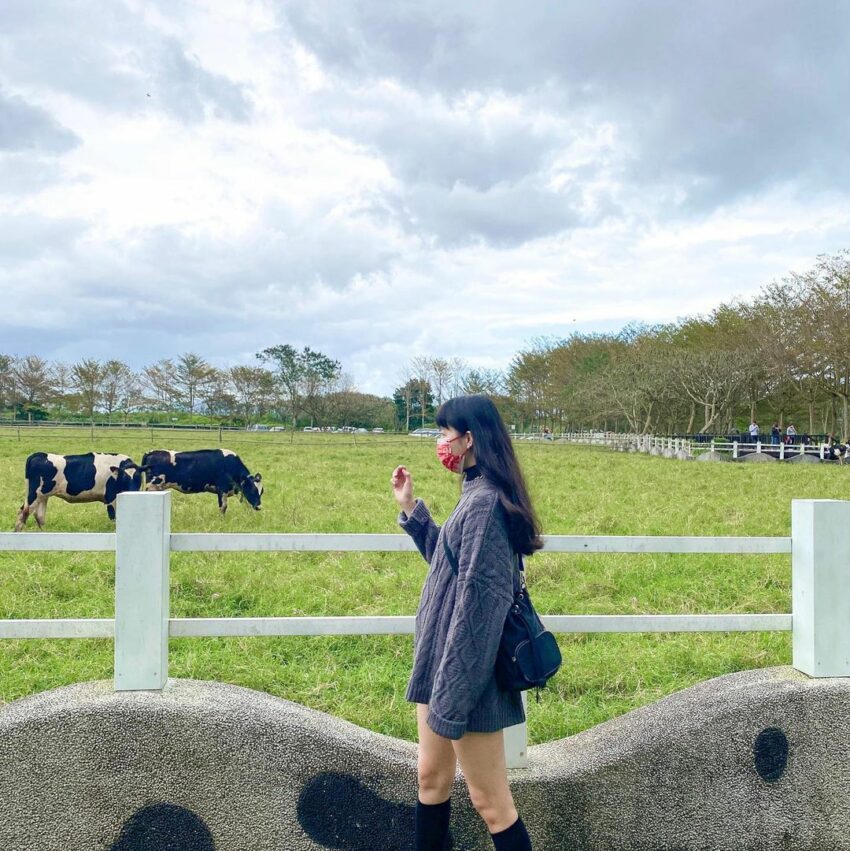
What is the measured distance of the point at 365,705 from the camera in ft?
13.8

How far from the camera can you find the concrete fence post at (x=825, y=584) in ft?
10.0

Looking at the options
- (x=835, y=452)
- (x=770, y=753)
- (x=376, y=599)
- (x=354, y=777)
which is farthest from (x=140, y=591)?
(x=835, y=452)

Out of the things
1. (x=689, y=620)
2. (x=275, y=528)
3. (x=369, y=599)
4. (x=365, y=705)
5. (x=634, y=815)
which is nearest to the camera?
(x=634, y=815)

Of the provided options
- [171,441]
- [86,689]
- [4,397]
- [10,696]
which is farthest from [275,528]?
[4,397]

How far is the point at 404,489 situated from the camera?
8.45 ft

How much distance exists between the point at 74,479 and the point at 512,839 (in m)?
10.2

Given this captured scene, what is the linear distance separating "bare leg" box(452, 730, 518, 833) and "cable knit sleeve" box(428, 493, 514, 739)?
15 cm

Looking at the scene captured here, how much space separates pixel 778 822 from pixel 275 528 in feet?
28.3

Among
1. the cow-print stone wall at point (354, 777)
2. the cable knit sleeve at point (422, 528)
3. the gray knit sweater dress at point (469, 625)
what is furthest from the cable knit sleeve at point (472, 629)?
the cow-print stone wall at point (354, 777)

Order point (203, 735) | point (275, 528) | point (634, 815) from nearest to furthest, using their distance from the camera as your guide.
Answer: point (203, 735) → point (634, 815) → point (275, 528)

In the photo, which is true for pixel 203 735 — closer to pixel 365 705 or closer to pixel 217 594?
pixel 365 705

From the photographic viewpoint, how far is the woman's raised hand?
2568 millimetres

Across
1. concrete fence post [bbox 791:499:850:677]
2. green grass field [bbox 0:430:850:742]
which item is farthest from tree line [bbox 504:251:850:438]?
concrete fence post [bbox 791:499:850:677]

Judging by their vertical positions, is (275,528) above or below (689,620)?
below
